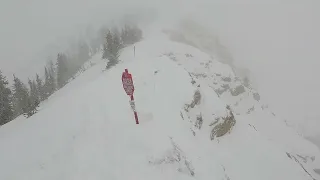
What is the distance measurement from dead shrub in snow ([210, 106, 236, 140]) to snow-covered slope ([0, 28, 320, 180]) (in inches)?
3.4

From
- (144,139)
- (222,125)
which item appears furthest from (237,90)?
(144,139)

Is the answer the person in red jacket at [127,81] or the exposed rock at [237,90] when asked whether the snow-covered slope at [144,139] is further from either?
the exposed rock at [237,90]

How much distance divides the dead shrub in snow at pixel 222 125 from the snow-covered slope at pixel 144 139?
85 millimetres

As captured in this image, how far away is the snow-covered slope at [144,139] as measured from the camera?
51.5 feet

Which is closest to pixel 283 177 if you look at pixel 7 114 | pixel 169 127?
pixel 169 127

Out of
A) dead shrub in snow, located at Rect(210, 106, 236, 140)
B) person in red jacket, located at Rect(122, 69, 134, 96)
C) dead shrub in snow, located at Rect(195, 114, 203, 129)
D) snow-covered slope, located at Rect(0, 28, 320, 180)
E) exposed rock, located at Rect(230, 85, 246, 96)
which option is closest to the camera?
snow-covered slope, located at Rect(0, 28, 320, 180)

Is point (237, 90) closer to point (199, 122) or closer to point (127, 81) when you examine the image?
point (199, 122)

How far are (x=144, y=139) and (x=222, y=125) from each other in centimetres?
963

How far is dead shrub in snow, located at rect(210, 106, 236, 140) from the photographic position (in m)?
23.3

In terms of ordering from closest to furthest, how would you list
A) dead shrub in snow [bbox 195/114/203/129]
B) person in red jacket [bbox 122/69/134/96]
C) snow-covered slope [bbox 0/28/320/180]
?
snow-covered slope [bbox 0/28/320/180] < person in red jacket [bbox 122/69/134/96] < dead shrub in snow [bbox 195/114/203/129]

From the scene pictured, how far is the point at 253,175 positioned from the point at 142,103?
32.9ft

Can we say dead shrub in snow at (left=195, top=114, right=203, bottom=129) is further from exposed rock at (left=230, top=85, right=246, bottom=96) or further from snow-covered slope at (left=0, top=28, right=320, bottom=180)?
exposed rock at (left=230, top=85, right=246, bottom=96)

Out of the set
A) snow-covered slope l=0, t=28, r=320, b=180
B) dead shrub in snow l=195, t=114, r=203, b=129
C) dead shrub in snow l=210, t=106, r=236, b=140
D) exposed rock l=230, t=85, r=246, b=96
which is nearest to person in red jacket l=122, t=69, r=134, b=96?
snow-covered slope l=0, t=28, r=320, b=180

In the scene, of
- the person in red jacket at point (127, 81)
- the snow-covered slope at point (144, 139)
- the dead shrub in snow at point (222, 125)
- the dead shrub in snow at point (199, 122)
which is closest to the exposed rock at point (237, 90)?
the snow-covered slope at point (144, 139)
